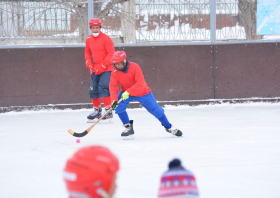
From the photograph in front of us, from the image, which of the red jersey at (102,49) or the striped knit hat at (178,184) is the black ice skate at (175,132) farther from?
the striped knit hat at (178,184)

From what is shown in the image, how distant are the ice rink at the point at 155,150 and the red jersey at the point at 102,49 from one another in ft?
3.08

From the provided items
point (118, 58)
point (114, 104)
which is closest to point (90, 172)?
point (118, 58)

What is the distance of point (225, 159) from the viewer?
3.94 meters

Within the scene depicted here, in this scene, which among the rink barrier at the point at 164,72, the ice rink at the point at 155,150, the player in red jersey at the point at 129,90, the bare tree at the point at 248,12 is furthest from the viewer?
the bare tree at the point at 248,12

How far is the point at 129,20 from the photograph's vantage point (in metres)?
7.43

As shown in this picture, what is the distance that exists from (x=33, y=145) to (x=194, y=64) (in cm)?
379

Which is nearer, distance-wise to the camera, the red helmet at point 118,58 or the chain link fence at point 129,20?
the red helmet at point 118,58

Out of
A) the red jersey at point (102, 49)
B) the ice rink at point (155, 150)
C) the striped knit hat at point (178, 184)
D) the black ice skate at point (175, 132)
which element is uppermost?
the red jersey at point (102, 49)

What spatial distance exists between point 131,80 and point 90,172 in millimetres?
3928

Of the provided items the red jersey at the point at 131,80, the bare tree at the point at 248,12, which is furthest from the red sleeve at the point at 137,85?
the bare tree at the point at 248,12

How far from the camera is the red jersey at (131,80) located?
4.79m

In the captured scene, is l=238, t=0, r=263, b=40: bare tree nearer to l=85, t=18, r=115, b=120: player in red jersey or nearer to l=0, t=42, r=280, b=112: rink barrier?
l=0, t=42, r=280, b=112: rink barrier

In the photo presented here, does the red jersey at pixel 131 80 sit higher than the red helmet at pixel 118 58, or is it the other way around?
the red helmet at pixel 118 58

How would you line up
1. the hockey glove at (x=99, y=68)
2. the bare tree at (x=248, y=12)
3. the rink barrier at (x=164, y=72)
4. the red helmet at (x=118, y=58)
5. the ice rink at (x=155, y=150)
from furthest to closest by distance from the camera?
the bare tree at (x=248, y=12) → the rink barrier at (x=164, y=72) → the hockey glove at (x=99, y=68) → the red helmet at (x=118, y=58) → the ice rink at (x=155, y=150)
